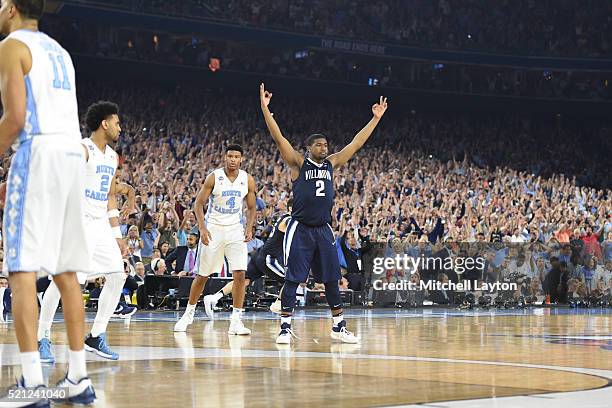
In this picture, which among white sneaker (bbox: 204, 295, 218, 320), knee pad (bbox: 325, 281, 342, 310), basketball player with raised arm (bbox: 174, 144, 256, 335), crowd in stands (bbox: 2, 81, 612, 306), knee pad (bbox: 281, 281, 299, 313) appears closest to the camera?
knee pad (bbox: 281, 281, 299, 313)

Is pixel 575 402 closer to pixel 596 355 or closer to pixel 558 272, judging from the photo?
pixel 596 355

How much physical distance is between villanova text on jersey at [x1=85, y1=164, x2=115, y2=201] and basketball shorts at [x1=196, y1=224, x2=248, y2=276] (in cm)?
370

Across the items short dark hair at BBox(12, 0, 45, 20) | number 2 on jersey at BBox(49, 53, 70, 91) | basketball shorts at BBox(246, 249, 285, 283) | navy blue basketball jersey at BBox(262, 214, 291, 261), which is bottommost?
basketball shorts at BBox(246, 249, 285, 283)

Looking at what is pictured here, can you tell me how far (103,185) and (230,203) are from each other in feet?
12.6

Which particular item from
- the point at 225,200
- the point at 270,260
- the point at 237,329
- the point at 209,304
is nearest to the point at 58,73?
the point at 237,329

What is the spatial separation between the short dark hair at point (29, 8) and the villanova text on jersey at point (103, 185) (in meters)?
3.12

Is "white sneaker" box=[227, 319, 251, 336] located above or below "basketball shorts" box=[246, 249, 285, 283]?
below

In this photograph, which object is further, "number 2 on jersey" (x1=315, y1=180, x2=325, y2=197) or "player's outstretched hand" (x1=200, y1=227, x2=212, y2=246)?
"player's outstretched hand" (x1=200, y1=227, x2=212, y2=246)

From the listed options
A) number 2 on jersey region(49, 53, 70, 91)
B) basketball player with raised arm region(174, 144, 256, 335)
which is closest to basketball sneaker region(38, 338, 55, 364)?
number 2 on jersey region(49, 53, 70, 91)

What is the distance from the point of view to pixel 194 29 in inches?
1351

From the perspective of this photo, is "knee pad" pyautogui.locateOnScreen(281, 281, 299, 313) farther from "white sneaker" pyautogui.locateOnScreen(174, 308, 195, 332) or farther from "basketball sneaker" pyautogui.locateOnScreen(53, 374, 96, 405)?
"basketball sneaker" pyautogui.locateOnScreen(53, 374, 96, 405)

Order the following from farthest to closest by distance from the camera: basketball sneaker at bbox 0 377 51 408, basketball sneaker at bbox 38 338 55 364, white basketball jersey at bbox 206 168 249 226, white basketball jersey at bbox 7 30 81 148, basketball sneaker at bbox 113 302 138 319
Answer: basketball sneaker at bbox 113 302 138 319, white basketball jersey at bbox 206 168 249 226, basketball sneaker at bbox 38 338 55 364, white basketball jersey at bbox 7 30 81 148, basketball sneaker at bbox 0 377 51 408

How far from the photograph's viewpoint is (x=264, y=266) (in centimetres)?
1672

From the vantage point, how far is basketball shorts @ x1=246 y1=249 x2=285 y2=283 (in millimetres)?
16672
